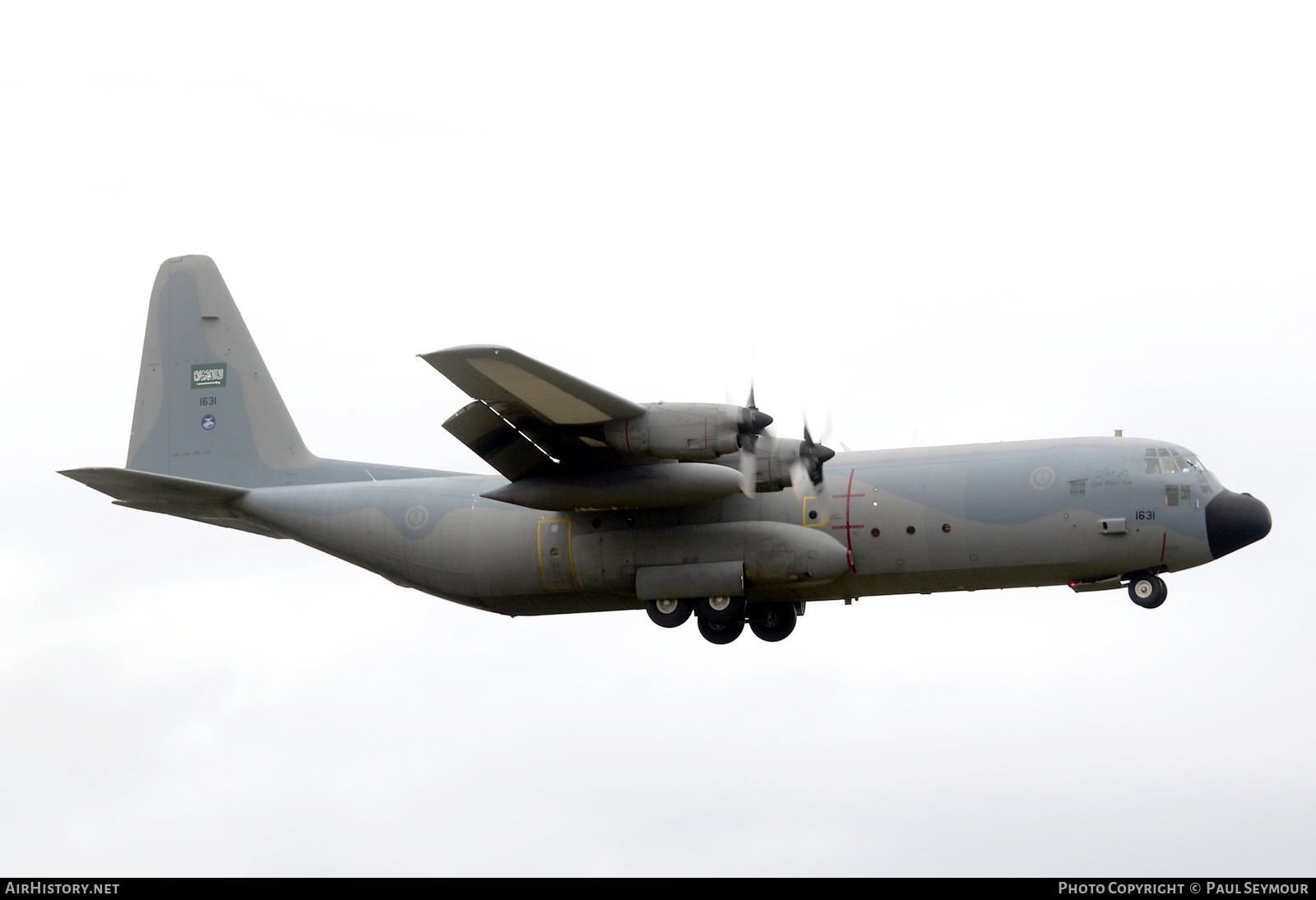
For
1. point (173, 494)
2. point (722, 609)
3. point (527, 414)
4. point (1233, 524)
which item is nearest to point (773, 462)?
point (722, 609)

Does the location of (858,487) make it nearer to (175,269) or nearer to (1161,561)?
(1161,561)

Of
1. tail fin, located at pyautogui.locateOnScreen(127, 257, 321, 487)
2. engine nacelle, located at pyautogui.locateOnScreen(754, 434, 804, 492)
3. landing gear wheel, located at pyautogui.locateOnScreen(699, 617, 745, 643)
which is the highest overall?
tail fin, located at pyautogui.locateOnScreen(127, 257, 321, 487)

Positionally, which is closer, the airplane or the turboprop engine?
the turboprop engine

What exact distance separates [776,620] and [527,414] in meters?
6.02

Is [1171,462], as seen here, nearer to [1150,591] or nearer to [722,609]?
[1150,591]

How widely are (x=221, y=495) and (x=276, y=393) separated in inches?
114

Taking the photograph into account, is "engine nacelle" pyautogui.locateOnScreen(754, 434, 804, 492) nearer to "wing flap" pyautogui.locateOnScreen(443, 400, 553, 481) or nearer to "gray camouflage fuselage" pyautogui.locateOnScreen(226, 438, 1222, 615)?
"gray camouflage fuselage" pyautogui.locateOnScreen(226, 438, 1222, 615)

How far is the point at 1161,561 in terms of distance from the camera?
2192 cm

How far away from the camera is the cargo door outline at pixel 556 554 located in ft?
77.0

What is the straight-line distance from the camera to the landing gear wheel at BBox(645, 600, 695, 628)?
23.1 meters

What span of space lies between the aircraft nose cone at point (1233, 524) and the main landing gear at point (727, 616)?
6.39 meters

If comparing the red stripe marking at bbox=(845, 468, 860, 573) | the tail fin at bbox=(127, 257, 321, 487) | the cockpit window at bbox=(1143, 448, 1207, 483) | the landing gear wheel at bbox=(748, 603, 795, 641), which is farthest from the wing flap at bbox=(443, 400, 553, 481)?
the cockpit window at bbox=(1143, 448, 1207, 483)

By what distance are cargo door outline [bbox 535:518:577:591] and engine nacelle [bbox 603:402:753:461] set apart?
341 cm

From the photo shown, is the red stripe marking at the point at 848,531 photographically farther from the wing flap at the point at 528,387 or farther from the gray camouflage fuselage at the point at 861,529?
the wing flap at the point at 528,387
